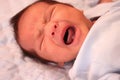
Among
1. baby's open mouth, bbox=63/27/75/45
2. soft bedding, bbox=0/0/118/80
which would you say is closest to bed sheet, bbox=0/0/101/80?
soft bedding, bbox=0/0/118/80

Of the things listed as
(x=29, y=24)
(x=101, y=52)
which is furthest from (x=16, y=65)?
(x=101, y=52)

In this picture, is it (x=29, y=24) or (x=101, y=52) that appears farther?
(x=29, y=24)

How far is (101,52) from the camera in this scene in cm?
93

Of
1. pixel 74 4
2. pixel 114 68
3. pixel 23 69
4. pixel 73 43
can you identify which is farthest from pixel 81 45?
pixel 74 4

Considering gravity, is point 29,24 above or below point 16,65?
above

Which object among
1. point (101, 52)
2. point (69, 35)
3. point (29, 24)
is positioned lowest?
point (101, 52)

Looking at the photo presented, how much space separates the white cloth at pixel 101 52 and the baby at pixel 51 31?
0.03m

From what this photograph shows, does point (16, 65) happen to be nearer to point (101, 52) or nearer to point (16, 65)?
point (16, 65)

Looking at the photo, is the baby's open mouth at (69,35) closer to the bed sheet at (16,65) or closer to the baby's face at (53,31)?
the baby's face at (53,31)

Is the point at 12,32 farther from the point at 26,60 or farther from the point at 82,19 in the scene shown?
the point at 82,19

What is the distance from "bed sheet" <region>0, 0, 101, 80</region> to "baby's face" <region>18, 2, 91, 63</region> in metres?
0.04

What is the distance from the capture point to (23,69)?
3.42 feet

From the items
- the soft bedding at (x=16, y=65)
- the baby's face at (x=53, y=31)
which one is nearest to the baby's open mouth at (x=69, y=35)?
the baby's face at (x=53, y=31)

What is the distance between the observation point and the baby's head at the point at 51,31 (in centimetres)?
96
